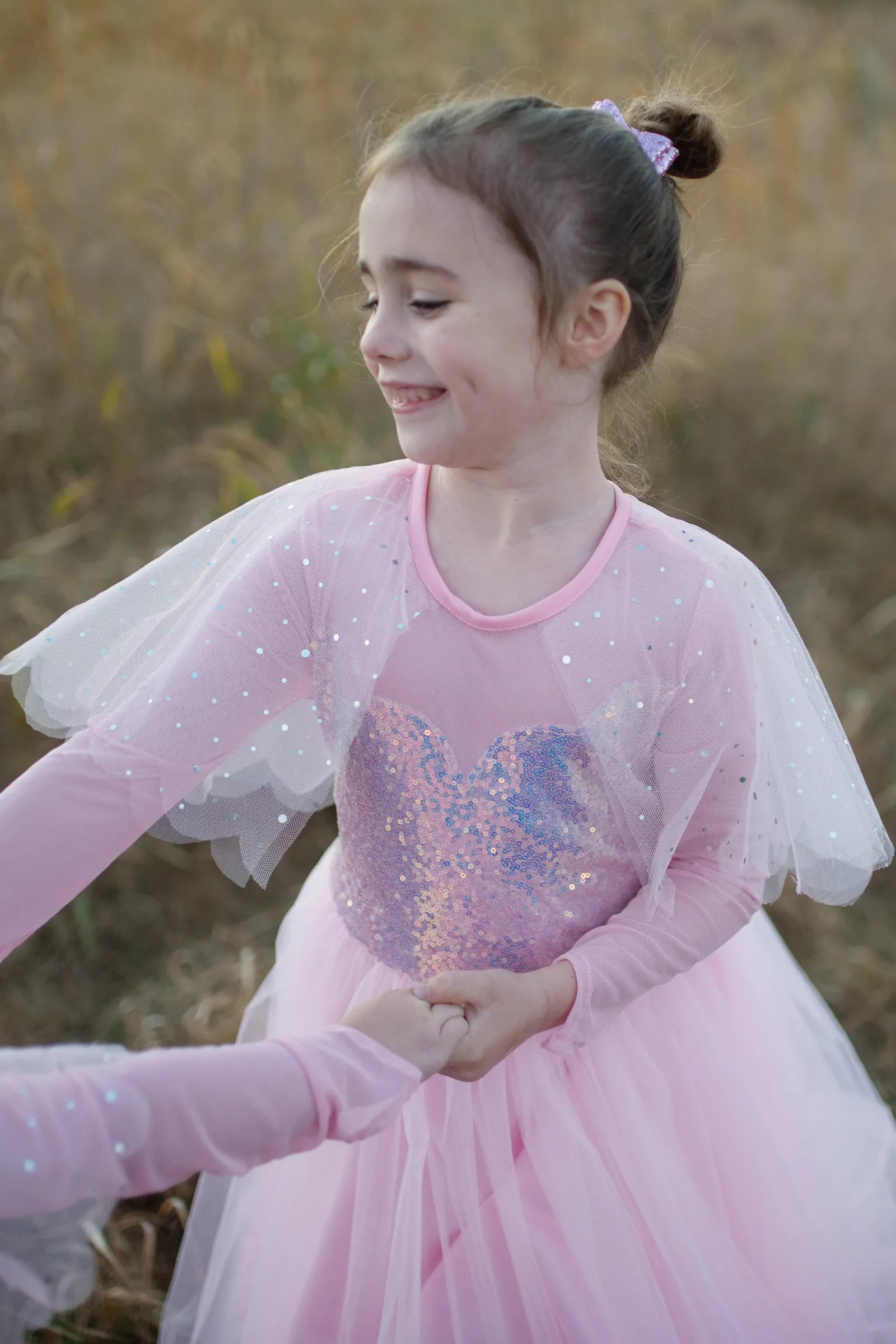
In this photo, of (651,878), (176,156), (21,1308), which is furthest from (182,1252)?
(176,156)

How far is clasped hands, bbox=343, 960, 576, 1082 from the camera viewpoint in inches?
38.4

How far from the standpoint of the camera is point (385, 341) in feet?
3.31

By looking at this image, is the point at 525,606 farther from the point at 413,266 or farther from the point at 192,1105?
the point at 192,1105

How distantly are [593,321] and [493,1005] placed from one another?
2.05 feet

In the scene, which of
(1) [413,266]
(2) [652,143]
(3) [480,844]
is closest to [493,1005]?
(3) [480,844]

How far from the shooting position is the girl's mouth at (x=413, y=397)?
1027 millimetres

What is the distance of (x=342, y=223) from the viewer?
314 cm

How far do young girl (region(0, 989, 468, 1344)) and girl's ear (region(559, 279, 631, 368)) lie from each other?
0.60m

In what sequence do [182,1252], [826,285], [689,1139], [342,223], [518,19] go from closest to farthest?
[689,1139] < [182,1252] < [342,223] < [826,285] < [518,19]

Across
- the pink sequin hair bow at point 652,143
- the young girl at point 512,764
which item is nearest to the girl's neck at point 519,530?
the young girl at point 512,764

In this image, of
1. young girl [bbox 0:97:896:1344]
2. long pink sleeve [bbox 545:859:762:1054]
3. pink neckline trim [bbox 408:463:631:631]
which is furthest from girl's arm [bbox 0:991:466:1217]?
pink neckline trim [bbox 408:463:631:631]

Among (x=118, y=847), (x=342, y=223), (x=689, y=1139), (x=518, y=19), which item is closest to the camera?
(x=118, y=847)

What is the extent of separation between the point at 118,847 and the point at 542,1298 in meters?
0.59

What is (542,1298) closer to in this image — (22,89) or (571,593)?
(571,593)
